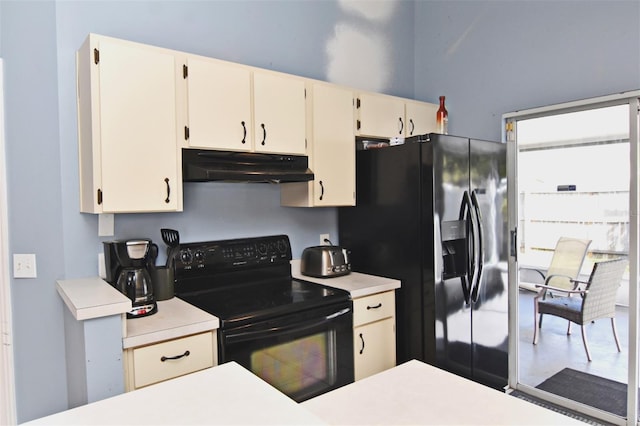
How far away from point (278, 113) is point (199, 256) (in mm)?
940

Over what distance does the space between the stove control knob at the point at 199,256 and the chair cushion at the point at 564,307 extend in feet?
7.68

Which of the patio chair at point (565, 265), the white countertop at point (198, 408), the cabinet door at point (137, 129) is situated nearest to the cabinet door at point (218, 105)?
the cabinet door at point (137, 129)

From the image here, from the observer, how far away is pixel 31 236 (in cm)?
215

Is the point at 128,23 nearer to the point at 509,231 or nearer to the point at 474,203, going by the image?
the point at 474,203

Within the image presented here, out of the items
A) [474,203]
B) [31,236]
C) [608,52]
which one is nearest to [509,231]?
[474,203]

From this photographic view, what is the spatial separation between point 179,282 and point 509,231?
2255mm

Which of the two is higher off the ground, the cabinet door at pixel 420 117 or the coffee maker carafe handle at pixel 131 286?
the cabinet door at pixel 420 117

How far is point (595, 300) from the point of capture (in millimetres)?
2738

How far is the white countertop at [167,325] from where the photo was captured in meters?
1.69

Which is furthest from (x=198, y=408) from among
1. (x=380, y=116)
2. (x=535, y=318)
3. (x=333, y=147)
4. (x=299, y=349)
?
(x=535, y=318)

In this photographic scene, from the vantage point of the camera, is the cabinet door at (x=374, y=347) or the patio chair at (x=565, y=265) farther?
the patio chair at (x=565, y=265)

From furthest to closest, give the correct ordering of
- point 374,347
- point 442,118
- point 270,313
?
point 442,118
point 374,347
point 270,313

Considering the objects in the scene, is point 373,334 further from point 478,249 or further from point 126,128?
point 126,128

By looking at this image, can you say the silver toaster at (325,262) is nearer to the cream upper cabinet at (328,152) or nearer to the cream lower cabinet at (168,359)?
the cream upper cabinet at (328,152)
